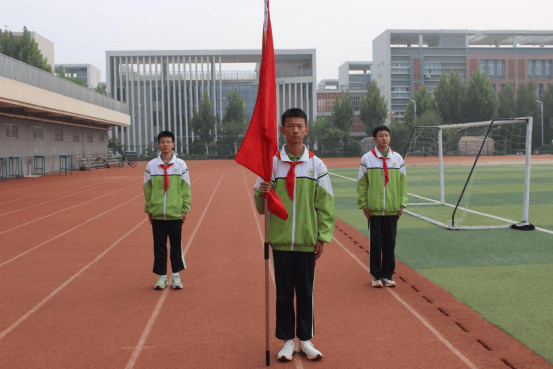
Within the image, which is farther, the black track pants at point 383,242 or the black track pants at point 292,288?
the black track pants at point 383,242

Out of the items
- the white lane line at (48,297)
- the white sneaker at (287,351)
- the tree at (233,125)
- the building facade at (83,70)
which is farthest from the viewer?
the building facade at (83,70)

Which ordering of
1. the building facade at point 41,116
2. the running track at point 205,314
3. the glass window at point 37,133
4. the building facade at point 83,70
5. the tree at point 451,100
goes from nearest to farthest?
the running track at point 205,314 → the building facade at point 41,116 → the glass window at point 37,133 → the tree at point 451,100 → the building facade at point 83,70

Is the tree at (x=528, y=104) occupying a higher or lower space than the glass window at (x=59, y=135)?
higher

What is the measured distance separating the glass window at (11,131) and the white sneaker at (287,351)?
28425mm

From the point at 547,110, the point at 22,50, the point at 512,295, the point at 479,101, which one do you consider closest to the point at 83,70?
the point at 22,50

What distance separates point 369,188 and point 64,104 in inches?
1113

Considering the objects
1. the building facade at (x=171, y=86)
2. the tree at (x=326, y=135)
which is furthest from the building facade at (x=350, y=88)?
the tree at (x=326, y=135)

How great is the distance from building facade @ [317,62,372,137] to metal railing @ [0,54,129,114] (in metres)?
62.4

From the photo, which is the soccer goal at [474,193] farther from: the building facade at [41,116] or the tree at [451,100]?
the tree at [451,100]

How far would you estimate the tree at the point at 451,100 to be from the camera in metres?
65.6

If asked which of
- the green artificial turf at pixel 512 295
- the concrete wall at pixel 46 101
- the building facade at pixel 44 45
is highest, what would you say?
the building facade at pixel 44 45

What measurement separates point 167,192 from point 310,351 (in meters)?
2.81

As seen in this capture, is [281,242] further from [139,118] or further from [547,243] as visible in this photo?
[139,118]

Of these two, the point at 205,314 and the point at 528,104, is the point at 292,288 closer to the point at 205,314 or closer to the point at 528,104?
the point at 205,314
